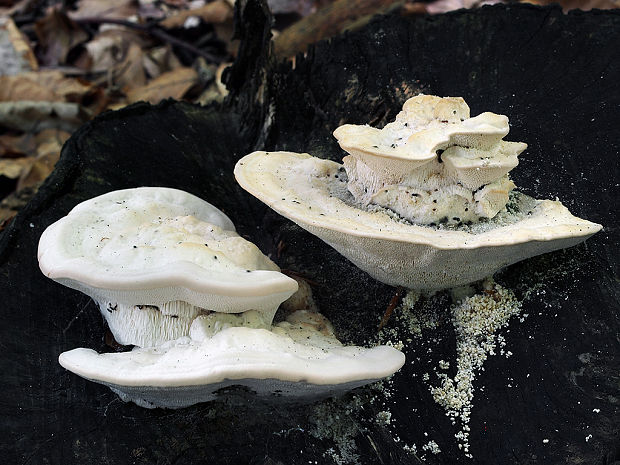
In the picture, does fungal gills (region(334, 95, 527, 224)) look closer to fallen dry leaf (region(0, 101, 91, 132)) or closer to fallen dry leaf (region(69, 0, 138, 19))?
fallen dry leaf (region(0, 101, 91, 132))

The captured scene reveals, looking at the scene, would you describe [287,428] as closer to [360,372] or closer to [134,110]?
[360,372]

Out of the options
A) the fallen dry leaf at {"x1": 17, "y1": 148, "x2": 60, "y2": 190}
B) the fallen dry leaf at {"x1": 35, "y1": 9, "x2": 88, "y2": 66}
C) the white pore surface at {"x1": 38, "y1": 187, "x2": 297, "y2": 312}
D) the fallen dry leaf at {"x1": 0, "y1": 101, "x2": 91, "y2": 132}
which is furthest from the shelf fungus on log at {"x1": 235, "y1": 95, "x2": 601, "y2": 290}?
the fallen dry leaf at {"x1": 35, "y1": 9, "x2": 88, "y2": 66}

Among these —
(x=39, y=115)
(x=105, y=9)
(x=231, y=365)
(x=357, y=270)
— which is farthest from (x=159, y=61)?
(x=231, y=365)

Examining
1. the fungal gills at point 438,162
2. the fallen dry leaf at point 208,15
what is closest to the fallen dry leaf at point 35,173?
the fallen dry leaf at point 208,15

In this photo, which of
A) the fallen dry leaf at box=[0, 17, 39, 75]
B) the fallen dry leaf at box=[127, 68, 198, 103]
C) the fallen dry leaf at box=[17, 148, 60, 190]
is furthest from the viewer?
the fallen dry leaf at box=[0, 17, 39, 75]

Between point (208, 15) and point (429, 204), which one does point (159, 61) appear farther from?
point (429, 204)

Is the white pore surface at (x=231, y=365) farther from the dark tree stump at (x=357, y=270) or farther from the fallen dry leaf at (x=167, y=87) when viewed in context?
the fallen dry leaf at (x=167, y=87)
